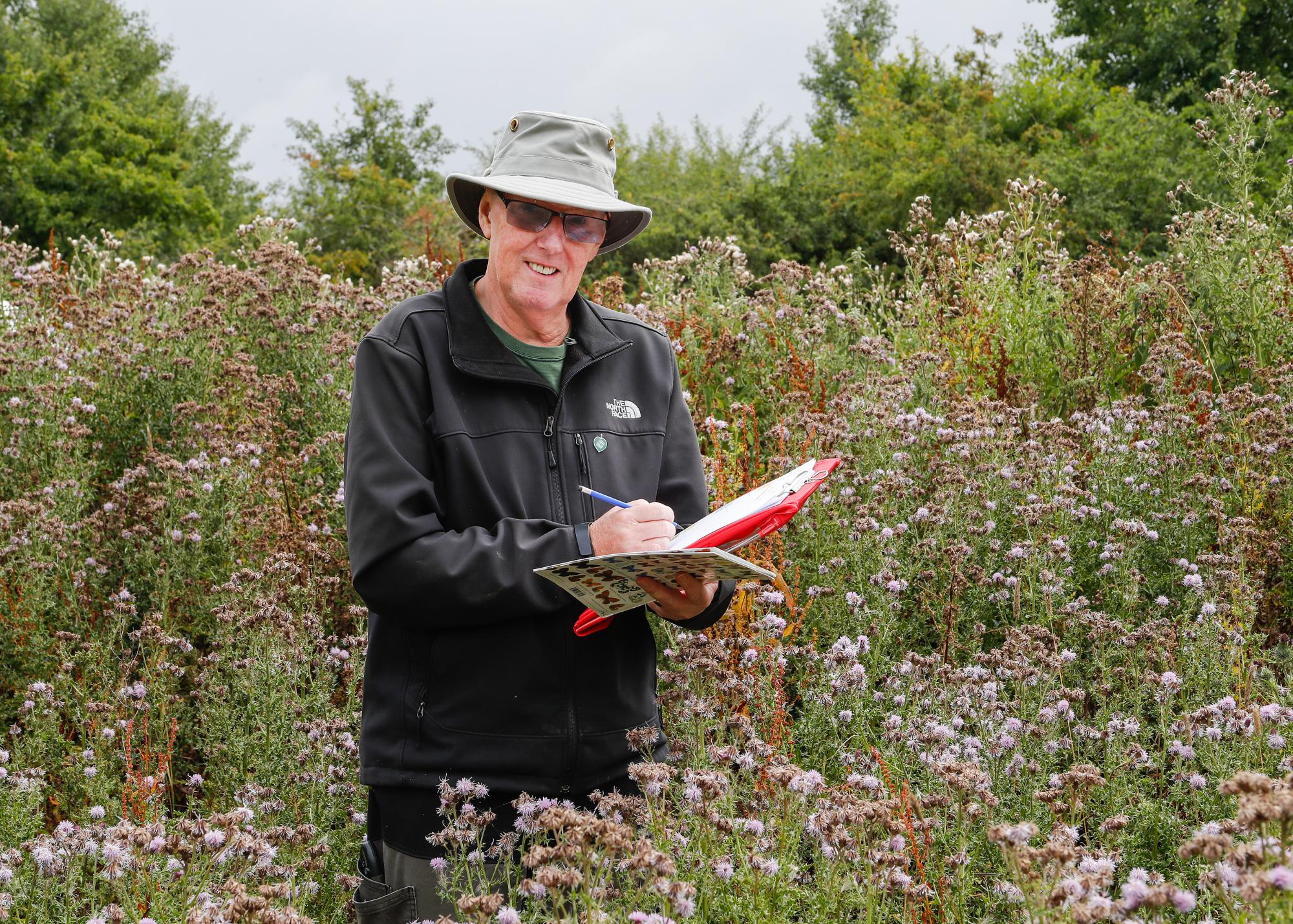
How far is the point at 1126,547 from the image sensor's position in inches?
174

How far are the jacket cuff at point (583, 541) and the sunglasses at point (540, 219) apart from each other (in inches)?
30.5

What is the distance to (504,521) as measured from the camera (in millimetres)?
2564

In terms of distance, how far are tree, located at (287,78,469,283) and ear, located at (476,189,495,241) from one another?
17.9m

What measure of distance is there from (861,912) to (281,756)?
2.07m

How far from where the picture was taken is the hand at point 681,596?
2.55m

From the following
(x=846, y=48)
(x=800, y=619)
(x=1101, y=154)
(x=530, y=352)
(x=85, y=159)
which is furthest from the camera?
(x=846, y=48)

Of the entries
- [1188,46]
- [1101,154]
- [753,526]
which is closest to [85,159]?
[1101,154]

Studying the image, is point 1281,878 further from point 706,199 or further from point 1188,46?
point 1188,46

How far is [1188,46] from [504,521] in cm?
2840

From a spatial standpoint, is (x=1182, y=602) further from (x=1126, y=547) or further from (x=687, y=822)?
(x=687, y=822)

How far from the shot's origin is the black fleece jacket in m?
2.50

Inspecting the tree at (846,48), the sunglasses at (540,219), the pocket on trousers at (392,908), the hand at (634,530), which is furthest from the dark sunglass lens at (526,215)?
the tree at (846,48)

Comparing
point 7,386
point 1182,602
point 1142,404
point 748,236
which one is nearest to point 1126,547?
point 1182,602

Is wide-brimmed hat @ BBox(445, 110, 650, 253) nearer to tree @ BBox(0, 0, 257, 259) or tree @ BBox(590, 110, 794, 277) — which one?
tree @ BBox(590, 110, 794, 277)
